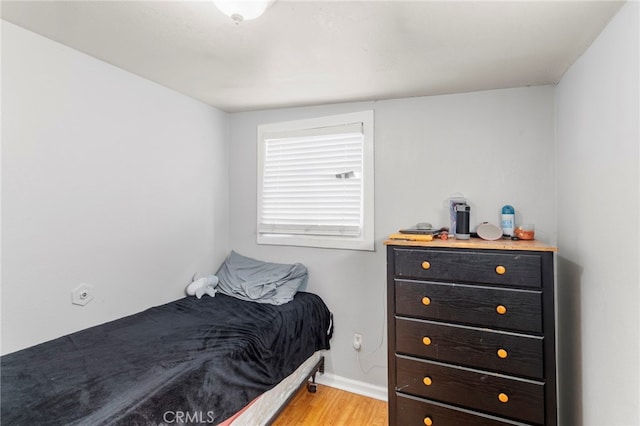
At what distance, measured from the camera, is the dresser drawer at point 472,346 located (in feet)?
5.16

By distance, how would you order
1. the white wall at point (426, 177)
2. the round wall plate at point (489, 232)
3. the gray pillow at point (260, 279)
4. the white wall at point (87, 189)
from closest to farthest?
the white wall at point (87, 189), the round wall plate at point (489, 232), the white wall at point (426, 177), the gray pillow at point (260, 279)

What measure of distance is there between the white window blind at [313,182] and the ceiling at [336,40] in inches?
19.7

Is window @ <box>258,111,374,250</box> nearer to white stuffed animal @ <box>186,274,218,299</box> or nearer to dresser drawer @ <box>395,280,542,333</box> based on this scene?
white stuffed animal @ <box>186,274,218,299</box>

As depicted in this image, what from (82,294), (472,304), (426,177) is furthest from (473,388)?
(82,294)

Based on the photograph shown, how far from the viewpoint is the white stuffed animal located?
95.2 inches

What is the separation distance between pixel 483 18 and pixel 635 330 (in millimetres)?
1370

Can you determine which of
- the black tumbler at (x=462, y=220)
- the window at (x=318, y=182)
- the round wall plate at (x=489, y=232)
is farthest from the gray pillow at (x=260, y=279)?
the round wall plate at (x=489, y=232)

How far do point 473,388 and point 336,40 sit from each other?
6.46 ft

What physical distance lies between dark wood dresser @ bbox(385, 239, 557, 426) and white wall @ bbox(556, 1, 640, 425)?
19 cm

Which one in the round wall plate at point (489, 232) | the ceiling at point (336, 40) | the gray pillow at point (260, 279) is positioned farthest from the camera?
the gray pillow at point (260, 279)

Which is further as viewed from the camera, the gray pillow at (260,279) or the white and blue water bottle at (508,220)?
the gray pillow at (260,279)

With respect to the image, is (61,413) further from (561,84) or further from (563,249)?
(561,84)

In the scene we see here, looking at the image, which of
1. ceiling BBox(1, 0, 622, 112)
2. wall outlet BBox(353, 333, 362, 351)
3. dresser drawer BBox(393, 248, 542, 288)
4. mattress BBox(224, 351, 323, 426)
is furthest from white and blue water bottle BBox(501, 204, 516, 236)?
mattress BBox(224, 351, 323, 426)

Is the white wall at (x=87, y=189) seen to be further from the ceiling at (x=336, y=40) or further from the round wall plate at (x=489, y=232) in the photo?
the round wall plate at (x=489, y=232)
